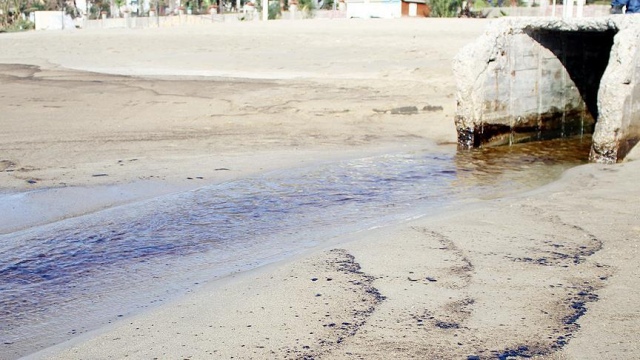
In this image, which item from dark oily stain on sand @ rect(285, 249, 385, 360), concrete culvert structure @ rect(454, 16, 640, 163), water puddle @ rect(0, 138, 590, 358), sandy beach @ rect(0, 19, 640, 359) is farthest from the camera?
concrete culvert structure @ rect(454, 16, 640, 163)

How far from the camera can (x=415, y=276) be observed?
4.16 meters

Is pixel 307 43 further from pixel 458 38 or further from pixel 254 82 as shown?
pixel 254 82

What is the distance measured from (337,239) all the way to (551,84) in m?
5.58

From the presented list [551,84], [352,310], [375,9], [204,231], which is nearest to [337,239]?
[204,231]

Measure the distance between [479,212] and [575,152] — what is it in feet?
12.9

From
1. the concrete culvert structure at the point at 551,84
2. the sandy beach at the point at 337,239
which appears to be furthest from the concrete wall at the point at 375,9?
the concrete culvert structure at the point at 551,84

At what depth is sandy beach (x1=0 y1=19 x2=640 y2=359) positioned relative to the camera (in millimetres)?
3391

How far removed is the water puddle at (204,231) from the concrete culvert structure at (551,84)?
1.95ft

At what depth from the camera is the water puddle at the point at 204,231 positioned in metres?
4.20

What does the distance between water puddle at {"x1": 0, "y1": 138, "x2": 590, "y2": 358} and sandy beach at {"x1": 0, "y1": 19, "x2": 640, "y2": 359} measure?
Answer: 0.27m

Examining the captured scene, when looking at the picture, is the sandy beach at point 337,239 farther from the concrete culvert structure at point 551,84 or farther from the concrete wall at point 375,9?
the concrete wall at point 375,9

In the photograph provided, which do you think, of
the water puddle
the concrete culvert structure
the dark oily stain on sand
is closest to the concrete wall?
the concrete culvert structure

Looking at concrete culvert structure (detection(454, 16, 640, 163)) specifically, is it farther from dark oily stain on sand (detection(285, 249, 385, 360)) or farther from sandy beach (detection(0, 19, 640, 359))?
dark oily stain on sand (detection(285, 249, 385, 360))

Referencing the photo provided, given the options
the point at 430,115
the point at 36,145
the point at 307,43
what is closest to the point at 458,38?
the point at 307,43
